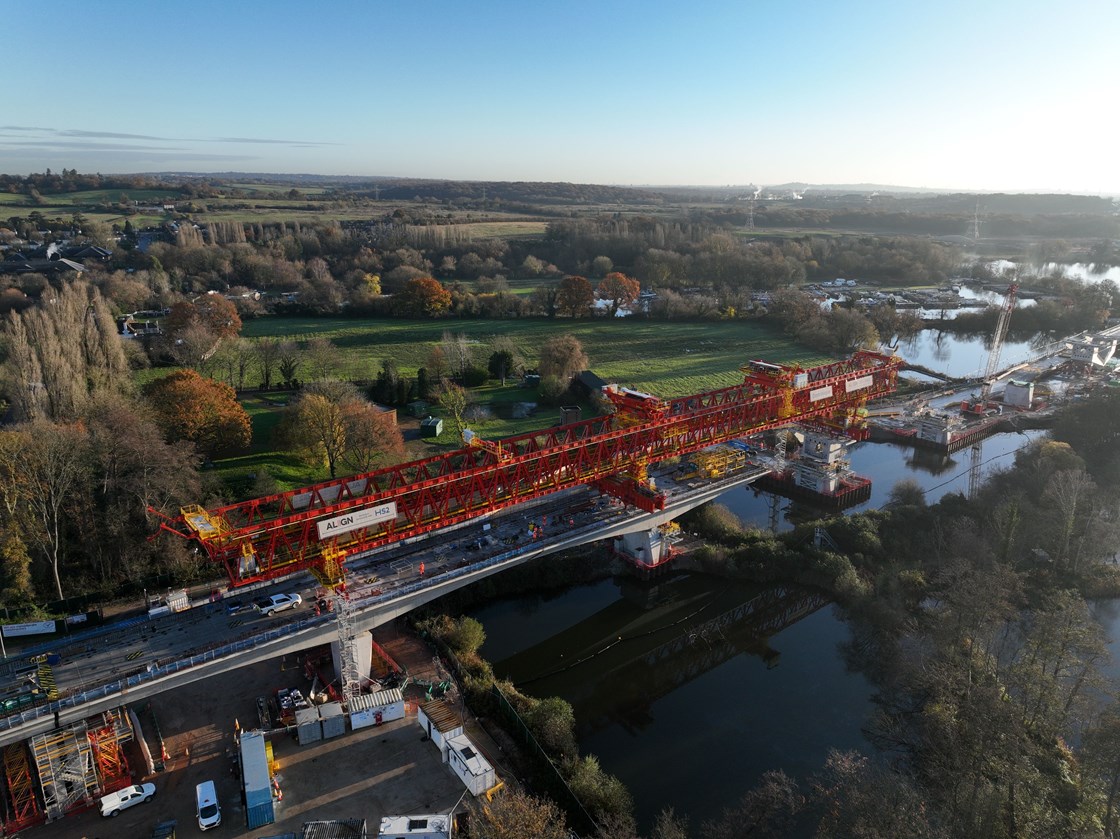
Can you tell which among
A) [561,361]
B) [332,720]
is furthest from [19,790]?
[561,361]

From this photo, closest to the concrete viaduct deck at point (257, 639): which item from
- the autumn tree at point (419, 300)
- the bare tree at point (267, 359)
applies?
the bare tree at point (267, 359)

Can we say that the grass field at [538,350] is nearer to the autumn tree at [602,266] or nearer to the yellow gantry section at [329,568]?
the yellow gantry section at [329,568]

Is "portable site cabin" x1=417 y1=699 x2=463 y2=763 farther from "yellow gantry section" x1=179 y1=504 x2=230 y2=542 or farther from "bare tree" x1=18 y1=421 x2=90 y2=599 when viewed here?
"bare tree" x1=18 y1=421 x2=90 y2=599

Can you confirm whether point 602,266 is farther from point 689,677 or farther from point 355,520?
point 355,520

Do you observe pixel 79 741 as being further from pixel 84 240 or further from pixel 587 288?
pixel 84 240

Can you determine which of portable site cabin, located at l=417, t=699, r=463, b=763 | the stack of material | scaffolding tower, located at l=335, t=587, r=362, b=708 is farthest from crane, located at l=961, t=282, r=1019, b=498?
the stack of material

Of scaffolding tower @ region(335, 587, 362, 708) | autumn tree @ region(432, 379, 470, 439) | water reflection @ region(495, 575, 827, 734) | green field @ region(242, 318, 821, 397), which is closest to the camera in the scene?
A: scaffolding tower @ region(335, 587, 362, 708)

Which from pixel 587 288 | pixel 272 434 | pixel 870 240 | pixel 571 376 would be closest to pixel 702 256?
pixel 587 288

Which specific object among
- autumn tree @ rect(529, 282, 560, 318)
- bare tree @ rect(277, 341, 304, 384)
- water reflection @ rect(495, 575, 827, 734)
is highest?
autumn tree @ rect(529, 282, 560, 318)
